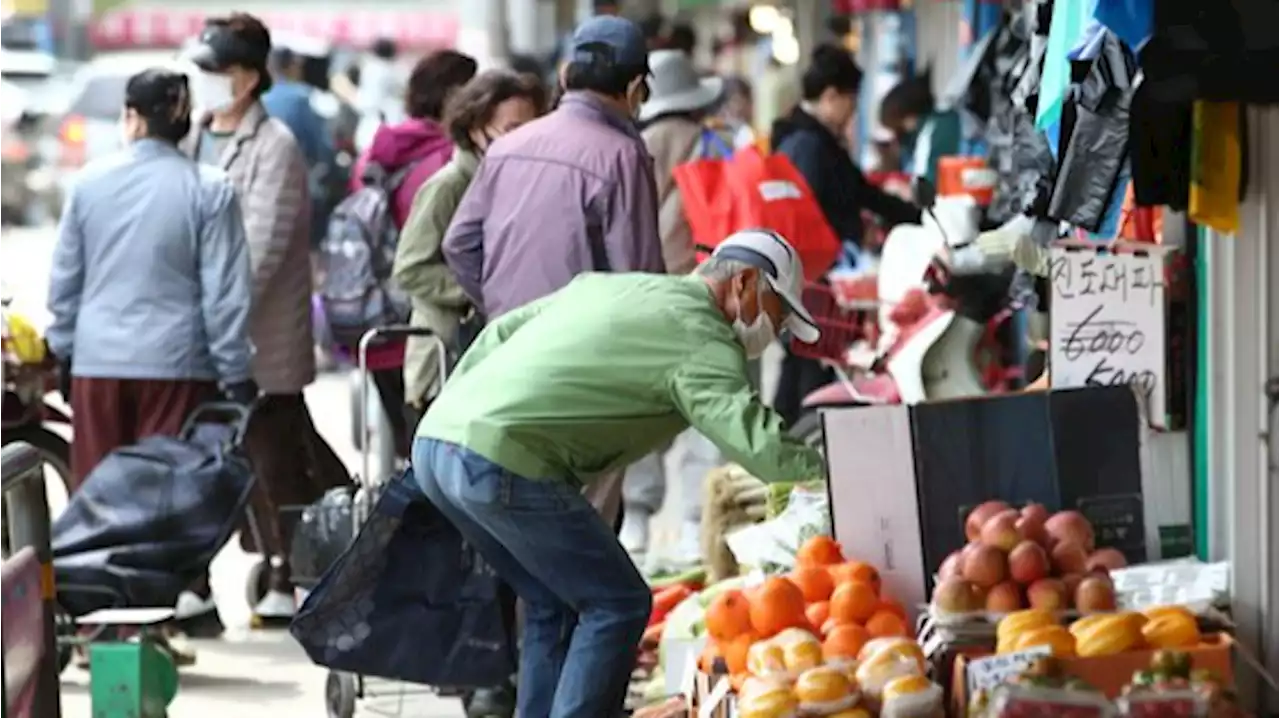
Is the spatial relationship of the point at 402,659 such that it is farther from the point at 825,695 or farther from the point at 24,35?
the point at 24,35

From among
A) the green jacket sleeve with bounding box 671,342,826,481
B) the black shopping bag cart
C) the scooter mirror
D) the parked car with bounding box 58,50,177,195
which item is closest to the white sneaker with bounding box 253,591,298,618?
the parked car with bounding box 58,50,177,195

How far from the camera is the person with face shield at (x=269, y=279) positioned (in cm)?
1216

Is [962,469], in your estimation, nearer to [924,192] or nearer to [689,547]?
[924,192]

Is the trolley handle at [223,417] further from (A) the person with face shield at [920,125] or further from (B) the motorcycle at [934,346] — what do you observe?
(A) the person with face shield at [920,125]

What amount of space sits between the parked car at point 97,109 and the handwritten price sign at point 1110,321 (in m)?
5.30

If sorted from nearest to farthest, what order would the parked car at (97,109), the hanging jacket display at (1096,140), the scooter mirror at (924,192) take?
1. the hanging jacket display at (1096,140)
2. the scooter mirror at (924,192)
3. the parked car at (97,109)

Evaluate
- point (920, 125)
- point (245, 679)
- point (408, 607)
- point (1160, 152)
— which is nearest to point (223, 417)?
point (245, 679)

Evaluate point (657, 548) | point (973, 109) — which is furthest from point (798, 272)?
point (973, 109)

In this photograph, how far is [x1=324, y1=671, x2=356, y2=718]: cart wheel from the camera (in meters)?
10.2

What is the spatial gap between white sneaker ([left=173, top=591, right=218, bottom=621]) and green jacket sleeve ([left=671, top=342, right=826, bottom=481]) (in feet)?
14.9

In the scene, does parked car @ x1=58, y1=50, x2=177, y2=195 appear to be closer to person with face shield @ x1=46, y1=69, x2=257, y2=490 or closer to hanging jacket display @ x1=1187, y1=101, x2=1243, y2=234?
person with face shield @ x1=46, y1=69, x2=257, y2=490

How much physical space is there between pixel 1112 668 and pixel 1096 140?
166 cm

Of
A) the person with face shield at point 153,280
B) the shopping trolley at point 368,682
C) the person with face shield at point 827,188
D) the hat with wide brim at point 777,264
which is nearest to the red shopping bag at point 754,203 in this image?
the person with face shield at point 827,188

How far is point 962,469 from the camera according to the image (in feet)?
28.8
